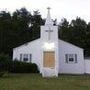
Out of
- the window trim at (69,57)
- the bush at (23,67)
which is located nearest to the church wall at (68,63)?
the window trim at (69,57)

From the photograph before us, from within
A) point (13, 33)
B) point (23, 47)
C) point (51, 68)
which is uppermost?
point (13, 33)

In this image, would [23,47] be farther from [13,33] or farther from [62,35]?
[62,35]

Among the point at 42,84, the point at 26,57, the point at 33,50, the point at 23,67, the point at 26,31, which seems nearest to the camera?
the point at 42,84

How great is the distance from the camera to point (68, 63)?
4231 cm

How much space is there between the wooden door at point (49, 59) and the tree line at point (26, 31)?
767 inches

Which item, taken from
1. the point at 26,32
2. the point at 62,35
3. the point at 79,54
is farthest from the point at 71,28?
the point at 79,54

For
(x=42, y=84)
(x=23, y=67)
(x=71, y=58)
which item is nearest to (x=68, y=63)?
(x=71, y=58)

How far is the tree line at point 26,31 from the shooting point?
57.0 metres

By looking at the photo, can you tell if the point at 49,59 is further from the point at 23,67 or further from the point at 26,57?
the point at 26,57

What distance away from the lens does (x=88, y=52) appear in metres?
55.4

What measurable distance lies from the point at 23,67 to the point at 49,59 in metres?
6.53

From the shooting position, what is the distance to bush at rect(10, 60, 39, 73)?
4041cm

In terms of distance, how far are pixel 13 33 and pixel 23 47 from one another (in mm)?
16159

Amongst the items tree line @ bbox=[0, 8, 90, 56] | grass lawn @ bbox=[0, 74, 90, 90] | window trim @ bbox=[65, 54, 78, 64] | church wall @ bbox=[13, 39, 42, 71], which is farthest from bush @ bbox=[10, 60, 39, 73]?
grass lawn @ bbox=[0, 74, 90, 90]
